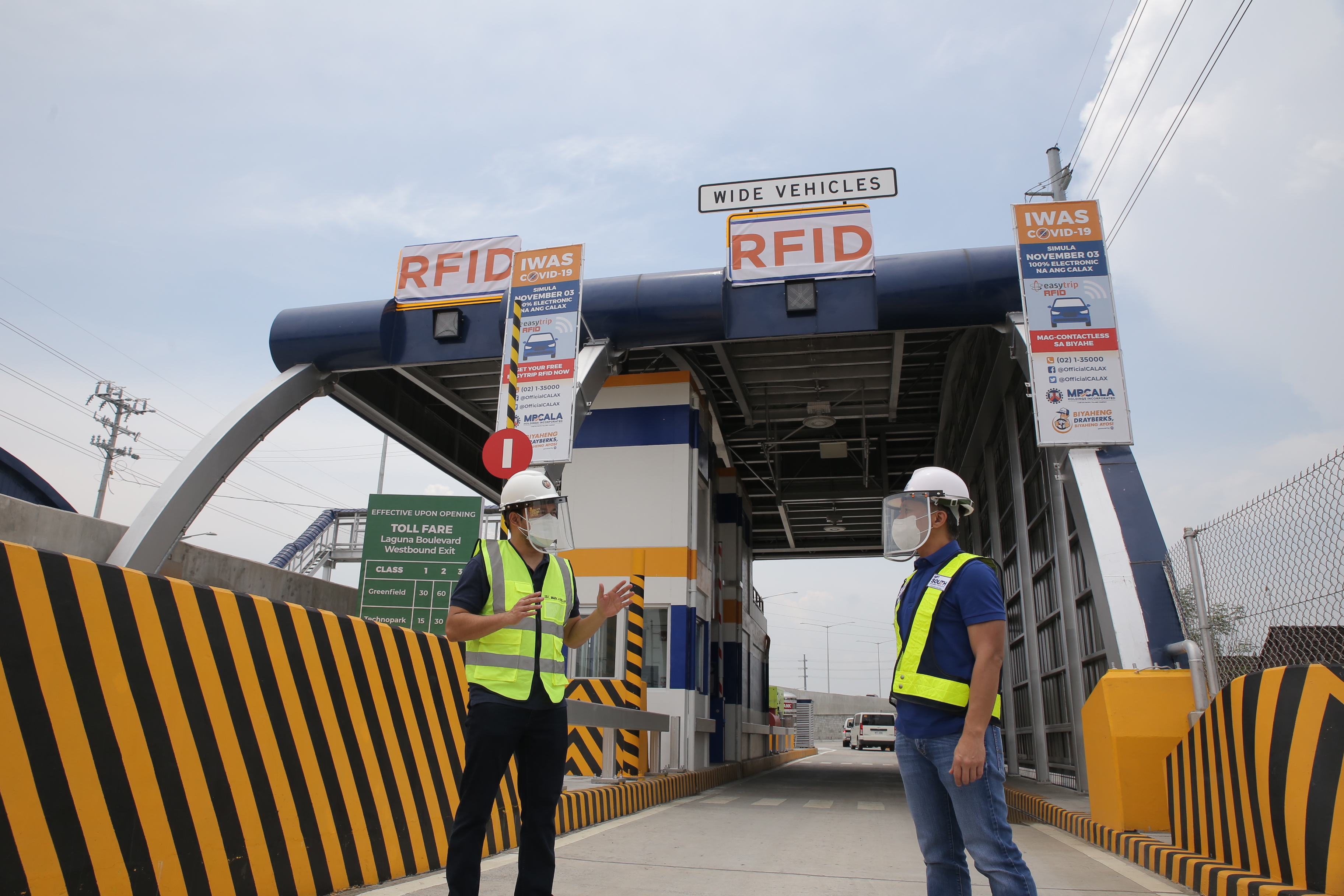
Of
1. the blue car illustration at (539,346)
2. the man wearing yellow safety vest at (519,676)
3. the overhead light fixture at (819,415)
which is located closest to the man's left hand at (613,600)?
the man wearing yellow safety vest at (519,676)

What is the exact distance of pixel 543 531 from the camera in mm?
3426

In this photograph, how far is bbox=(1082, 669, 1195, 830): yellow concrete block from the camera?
620 cm

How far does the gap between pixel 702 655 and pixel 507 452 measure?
784cm

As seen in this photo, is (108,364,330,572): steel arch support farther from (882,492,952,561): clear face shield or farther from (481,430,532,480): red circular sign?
(882,492,952,561): clear face shield

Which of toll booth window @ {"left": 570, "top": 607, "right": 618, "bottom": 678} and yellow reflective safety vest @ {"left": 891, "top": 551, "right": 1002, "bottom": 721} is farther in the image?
toll booth window @ {"left": 570, "top": 607, "right": 618, "bottom": 678}

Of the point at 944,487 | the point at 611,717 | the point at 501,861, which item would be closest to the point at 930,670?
the point at 944,487

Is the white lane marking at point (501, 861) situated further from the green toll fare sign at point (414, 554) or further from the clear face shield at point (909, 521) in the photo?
the green toll fare sign at point (414, 554)

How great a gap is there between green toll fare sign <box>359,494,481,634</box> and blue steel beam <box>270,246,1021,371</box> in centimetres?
480

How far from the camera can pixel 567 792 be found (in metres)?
7.14

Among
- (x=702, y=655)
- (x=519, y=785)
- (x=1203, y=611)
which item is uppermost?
(x=1203, y=611)

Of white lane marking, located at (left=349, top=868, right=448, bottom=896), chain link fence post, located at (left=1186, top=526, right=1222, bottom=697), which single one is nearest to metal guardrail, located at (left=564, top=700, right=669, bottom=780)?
white lane marking, located at (left=349, top=868, right=448, bottom=896)

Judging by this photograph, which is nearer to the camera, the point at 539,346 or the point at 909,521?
the point at 909,521

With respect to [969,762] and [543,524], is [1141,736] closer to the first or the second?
[969,762]

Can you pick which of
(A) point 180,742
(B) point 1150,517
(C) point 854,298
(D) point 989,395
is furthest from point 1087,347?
(A) point 180,742
